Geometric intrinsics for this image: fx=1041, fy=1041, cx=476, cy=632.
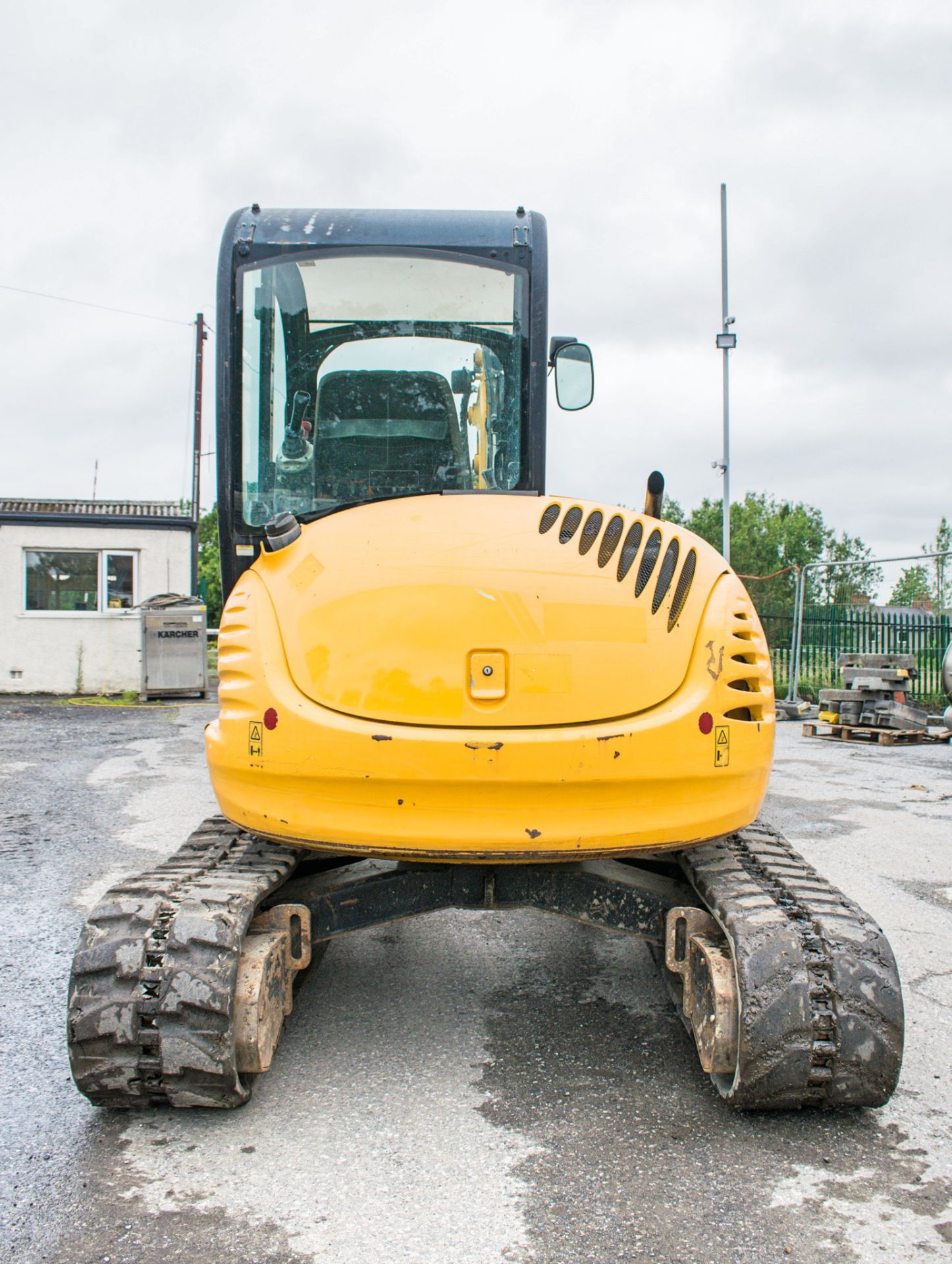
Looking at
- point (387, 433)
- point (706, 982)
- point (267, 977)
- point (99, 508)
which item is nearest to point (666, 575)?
point (706, 982)

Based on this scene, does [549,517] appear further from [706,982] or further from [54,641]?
Result: [54,641]

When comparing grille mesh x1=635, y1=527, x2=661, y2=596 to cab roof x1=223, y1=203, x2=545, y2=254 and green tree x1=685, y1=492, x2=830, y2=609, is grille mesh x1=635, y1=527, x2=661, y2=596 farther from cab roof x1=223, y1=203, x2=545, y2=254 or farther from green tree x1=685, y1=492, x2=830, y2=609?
green tree x1=685, y1=492, x2=830, y2=609

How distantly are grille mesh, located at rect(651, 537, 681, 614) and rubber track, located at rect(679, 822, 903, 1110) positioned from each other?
35.3 inches

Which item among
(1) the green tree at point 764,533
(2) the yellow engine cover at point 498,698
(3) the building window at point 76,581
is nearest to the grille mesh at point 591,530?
(2) the yellow engine cover at point 498,698

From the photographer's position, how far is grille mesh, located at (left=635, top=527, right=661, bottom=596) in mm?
3043

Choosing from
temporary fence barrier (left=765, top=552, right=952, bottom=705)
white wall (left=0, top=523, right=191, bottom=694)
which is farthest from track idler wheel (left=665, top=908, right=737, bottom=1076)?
white wall (left=0, top=523, right=191, bottom=694)

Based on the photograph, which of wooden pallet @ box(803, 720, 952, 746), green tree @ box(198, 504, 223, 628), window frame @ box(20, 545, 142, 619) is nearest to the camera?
wooden pallet @ box(803, 720, 952, 746)

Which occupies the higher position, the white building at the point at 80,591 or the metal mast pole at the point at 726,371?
the metal mast pole at the point at 726,371

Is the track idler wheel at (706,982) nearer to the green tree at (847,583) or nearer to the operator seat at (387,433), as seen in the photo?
the operator seat at (387,433)

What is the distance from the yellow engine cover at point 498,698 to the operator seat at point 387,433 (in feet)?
4.25

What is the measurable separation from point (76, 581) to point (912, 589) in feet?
60.7

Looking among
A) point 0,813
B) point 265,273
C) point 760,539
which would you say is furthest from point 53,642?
point 760,539

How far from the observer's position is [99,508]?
100 feet

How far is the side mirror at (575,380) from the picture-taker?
14.7 feet
